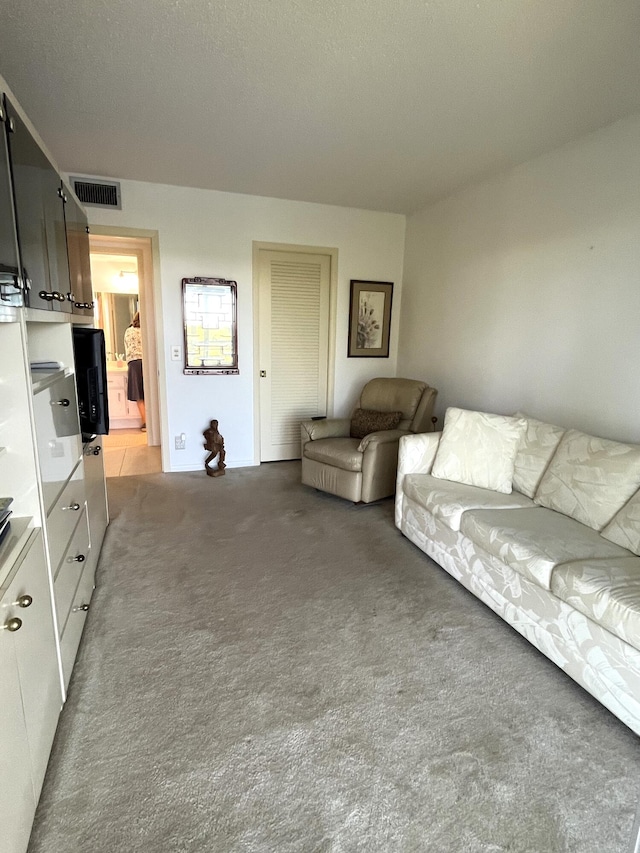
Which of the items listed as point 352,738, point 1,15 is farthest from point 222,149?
point 352,738

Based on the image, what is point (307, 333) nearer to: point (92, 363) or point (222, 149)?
point (222, 149)

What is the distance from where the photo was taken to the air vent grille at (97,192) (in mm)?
3566

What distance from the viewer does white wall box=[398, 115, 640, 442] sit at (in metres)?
2.46

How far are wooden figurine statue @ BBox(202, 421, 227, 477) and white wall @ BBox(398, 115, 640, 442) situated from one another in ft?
7.01

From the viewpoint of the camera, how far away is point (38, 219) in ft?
5.03

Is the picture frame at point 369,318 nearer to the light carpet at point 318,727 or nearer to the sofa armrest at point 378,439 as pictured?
the sofa armrest at point 378,439

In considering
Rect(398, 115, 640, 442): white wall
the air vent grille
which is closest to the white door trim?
the air vent grille

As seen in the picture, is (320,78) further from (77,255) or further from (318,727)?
(318,727)

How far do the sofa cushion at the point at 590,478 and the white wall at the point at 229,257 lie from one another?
268cm

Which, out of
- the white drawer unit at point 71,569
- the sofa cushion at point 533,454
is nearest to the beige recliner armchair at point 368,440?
the sofa cushion at point 533,454

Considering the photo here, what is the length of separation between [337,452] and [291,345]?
1.53 m

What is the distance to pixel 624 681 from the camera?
1503mm

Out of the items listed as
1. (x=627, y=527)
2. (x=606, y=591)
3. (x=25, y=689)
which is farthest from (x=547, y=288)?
(x=25, y=689)

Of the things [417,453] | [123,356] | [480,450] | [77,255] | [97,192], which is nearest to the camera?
[77,255]
